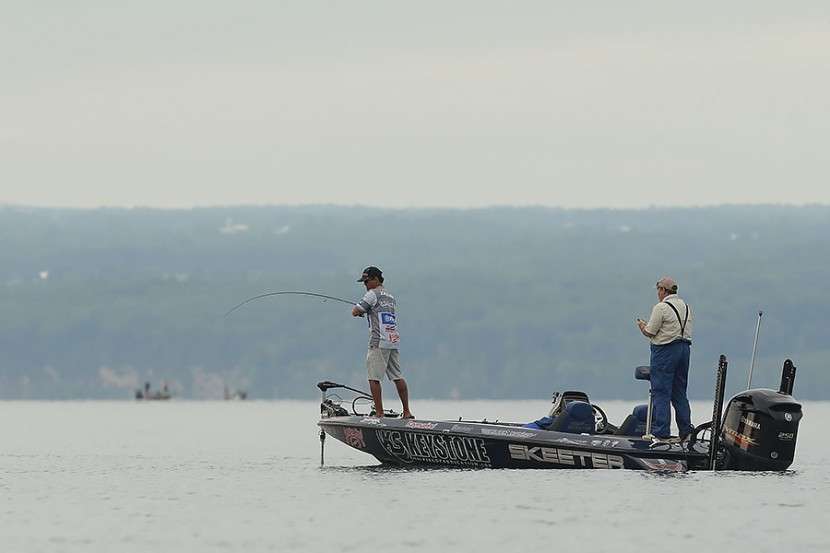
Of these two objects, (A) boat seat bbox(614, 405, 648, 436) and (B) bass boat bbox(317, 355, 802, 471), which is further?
(A) boat seat bbox(614, 405, 648, 436)

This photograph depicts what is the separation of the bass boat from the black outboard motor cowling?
0.04 feet

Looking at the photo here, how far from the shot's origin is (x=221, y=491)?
82.7ft

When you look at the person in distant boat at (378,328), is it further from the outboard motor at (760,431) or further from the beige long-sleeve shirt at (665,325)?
the outboard motor at (760,431)

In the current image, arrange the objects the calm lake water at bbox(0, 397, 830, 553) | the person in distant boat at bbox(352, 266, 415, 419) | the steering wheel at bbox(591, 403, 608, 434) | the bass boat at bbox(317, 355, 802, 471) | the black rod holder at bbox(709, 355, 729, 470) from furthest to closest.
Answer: the person in distant boat at bbox(352, 266, 415, 419), the steering wheel at bbox(591, 403, 608, 434), the bass boat at bbox(317, 355, 802, 471), the black rod holder at bbox(709, 355, 729, 470), the calm lake water at bbox(0, 397, 830, 553)

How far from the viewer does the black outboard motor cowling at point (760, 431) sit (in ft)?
80.3

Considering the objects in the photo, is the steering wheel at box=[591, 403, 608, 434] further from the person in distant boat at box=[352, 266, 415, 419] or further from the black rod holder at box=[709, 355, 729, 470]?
the person in distant boat at box=[352, 266, 415, 419]

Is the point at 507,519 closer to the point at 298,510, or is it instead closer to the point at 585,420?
the point at 298,510

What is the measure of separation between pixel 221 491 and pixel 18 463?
8.87m

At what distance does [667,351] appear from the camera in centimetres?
2516

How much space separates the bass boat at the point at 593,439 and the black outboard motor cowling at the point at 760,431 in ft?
0.04

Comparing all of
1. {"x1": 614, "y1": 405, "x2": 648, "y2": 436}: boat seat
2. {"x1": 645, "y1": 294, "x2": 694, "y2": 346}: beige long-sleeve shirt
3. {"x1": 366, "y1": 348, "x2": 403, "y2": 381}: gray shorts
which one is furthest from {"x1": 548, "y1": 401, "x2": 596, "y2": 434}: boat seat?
{"x1": 366, "y1": 348, "x2": 403, "y2": 381}: gray shorts

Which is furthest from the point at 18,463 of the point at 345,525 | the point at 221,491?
the point at 345,525

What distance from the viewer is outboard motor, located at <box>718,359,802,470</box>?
80.4 ft

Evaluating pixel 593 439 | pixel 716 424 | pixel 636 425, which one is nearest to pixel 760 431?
pixel 716 424
